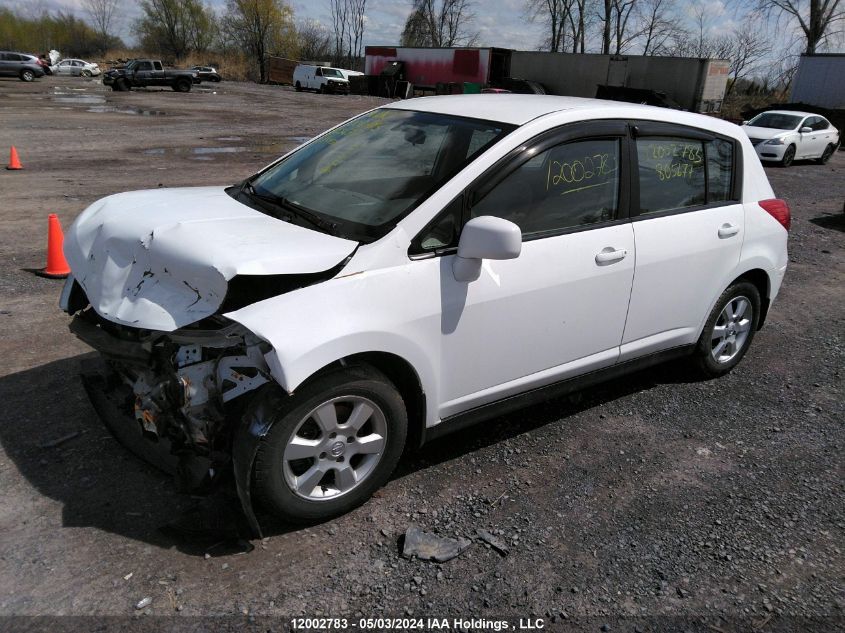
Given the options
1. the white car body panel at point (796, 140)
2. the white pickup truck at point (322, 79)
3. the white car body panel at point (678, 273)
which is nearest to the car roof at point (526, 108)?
the white car body panel at point (678, 273)

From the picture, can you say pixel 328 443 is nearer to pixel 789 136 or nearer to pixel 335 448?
pixel 335 448

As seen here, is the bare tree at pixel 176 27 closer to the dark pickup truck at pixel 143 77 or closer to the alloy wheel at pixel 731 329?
the dark pickup truck at pixel 143 77

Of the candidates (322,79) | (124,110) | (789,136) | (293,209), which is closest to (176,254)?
(293,209)

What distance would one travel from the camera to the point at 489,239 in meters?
2.87

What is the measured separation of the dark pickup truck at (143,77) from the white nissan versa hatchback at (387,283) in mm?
39685

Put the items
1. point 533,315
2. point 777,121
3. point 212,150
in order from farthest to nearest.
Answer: point 777,121 → point 212,150 → point 533,315

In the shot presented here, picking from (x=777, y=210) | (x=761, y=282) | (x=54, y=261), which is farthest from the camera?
(x=54, y=261)

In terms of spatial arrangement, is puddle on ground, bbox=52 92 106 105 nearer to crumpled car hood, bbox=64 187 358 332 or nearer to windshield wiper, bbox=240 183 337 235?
windshield wiper, bbox=240 183 337 235

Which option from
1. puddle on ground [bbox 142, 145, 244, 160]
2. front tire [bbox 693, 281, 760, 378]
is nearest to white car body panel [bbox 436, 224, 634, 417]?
front tire [bbox 693, 281, 760, 378]

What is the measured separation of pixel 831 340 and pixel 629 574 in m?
4.06

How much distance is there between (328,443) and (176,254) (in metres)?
1.06

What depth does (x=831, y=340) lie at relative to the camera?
5.75 meters

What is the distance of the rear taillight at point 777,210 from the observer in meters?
4.57

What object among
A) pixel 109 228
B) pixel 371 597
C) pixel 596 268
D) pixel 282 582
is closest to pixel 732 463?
pixel 596 268
